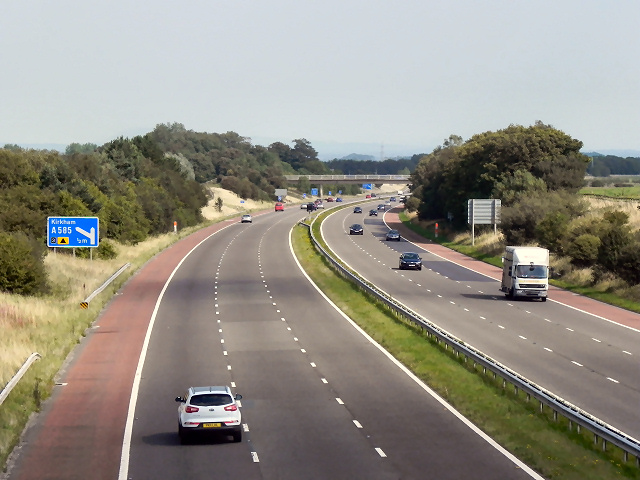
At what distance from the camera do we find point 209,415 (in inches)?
871

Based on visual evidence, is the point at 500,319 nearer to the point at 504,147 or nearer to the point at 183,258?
the point at 183,258

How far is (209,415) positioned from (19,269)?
102ft

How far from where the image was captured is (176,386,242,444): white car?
22094mm

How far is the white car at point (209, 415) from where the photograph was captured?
72.5ft

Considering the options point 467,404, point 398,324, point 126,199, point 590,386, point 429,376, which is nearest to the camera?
point 467,404

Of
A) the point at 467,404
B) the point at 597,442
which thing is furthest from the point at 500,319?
the point at 597,442

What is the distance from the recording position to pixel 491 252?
82.5 m

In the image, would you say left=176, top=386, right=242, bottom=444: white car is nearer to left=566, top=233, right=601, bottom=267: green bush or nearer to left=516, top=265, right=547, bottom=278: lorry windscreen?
left=516, top=265, right=547, bottom=278: lorry windscreen

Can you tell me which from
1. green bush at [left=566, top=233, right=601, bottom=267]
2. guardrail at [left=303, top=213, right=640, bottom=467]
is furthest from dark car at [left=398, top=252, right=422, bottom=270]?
guardrail at [left=303, top=213, right=640, bottom=467]

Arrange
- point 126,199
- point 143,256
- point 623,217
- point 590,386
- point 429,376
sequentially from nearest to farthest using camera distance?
point 590,386 < point 429,376 < point 623,217 < point 143,256 < point 126,199

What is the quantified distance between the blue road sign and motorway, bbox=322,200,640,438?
16.8 meters

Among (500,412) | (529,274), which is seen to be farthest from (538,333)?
(500,412)

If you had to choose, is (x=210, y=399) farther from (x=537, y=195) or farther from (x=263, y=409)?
(x=537, y=195)

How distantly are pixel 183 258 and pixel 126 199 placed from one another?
67.2 ft
